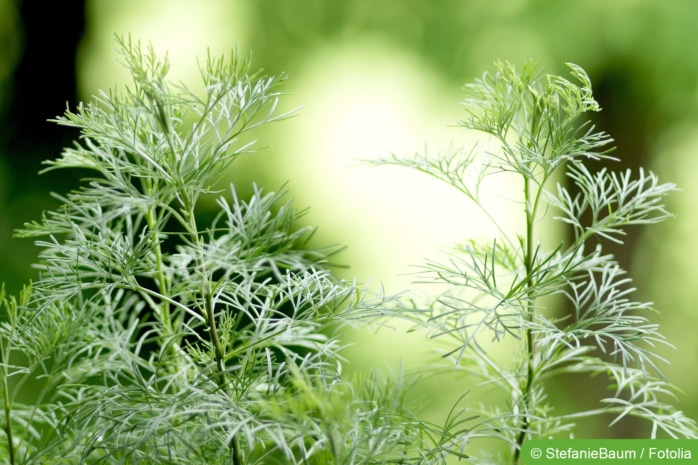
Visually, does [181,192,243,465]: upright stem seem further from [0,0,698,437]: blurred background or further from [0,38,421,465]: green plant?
[0,0,698,437]: blurred background

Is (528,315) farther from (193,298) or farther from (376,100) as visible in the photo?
(376,100)

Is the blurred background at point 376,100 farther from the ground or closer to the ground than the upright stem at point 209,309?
farther from the ground

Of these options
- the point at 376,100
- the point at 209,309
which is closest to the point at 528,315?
the point at 209,309

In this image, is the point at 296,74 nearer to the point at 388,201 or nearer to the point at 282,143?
the point at 282,143

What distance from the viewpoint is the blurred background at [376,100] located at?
63.8 inches

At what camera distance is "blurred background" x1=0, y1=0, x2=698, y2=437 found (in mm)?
1621

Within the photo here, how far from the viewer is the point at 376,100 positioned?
1729 millimetres

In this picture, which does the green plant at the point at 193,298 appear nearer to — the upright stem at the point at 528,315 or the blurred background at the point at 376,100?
the upright stem at the point at 528,315

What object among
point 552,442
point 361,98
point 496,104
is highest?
point 361,98

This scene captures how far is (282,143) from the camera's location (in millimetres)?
1732

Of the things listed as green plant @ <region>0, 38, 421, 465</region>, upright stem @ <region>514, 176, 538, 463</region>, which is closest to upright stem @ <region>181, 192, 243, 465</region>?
green plant @ <region>0, 38, 421, 465</region>

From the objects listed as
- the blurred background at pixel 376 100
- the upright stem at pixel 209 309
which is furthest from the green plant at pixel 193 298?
the blurred background at pixel 376 100

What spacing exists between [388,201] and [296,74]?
0.39 meters

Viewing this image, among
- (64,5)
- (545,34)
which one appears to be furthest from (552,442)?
(64,5)
